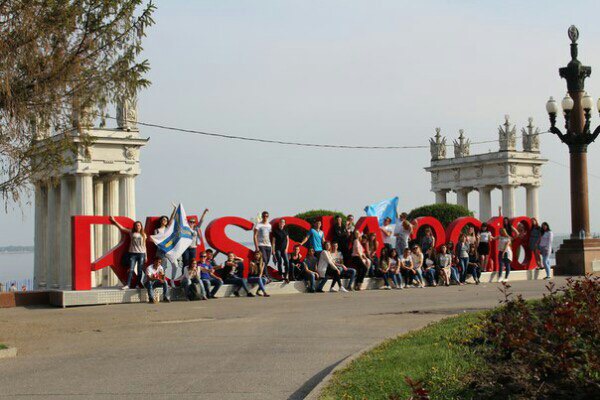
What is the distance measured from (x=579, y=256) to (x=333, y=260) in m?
11.2

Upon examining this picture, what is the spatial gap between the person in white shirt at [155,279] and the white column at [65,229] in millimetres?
33217

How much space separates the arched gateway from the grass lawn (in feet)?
206

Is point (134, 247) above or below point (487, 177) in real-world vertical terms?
below

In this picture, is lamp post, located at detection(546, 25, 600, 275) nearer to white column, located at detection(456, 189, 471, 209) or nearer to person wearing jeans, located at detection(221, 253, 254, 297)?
person wearing jeans, located at detection(221, 253, 254, 297)

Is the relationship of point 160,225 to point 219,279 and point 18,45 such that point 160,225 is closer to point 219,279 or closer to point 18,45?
point 219,279

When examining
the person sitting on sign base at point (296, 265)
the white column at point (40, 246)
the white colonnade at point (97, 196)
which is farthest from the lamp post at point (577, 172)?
the white column at point (40, 246)

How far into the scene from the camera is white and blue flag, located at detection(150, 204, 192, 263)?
898 inches

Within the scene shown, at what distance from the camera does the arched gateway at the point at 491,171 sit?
74.1 m

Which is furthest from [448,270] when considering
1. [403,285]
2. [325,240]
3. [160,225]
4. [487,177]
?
[487,177]

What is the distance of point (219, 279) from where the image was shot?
22.5 meters

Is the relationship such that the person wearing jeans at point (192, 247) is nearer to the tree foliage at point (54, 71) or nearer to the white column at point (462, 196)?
the tree foliage at point (54, 71)

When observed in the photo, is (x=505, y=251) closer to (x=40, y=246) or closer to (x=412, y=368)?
(x=412, y=368)

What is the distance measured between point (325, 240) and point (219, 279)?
497cm

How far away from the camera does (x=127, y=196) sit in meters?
55.5
